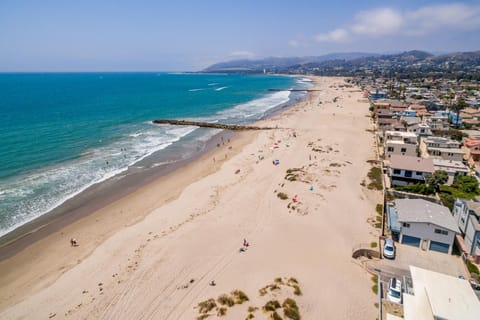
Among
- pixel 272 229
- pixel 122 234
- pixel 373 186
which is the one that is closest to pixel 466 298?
pixel 272 229

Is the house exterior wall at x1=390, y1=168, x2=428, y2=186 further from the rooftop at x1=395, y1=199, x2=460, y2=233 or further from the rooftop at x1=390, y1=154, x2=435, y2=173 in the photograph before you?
the rooftop at x1=395, y1=199, x2=460, y2=233

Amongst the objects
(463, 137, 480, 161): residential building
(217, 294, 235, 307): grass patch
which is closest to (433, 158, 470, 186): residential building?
(463, 137, 480, 161): residential building

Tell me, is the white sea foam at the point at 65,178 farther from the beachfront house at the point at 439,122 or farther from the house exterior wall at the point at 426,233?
the beachfront house at the point at 439,122

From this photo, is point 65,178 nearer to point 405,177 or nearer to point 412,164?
point 405,177

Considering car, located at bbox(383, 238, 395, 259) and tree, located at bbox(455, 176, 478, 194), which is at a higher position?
tree, located at bbox(455, 176, 478, 194)

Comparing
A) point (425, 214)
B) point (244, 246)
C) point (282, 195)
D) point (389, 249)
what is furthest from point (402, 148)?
point (244, 246)

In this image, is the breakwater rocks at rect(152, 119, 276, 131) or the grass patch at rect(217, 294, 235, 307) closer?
the grass patch at rect(217, 294, 235, 307)

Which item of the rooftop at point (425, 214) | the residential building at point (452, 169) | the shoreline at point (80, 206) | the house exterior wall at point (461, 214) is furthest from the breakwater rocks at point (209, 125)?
the house exterior wall at point (461, 214)

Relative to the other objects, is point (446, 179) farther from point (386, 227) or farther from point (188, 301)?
point (188, 301)
